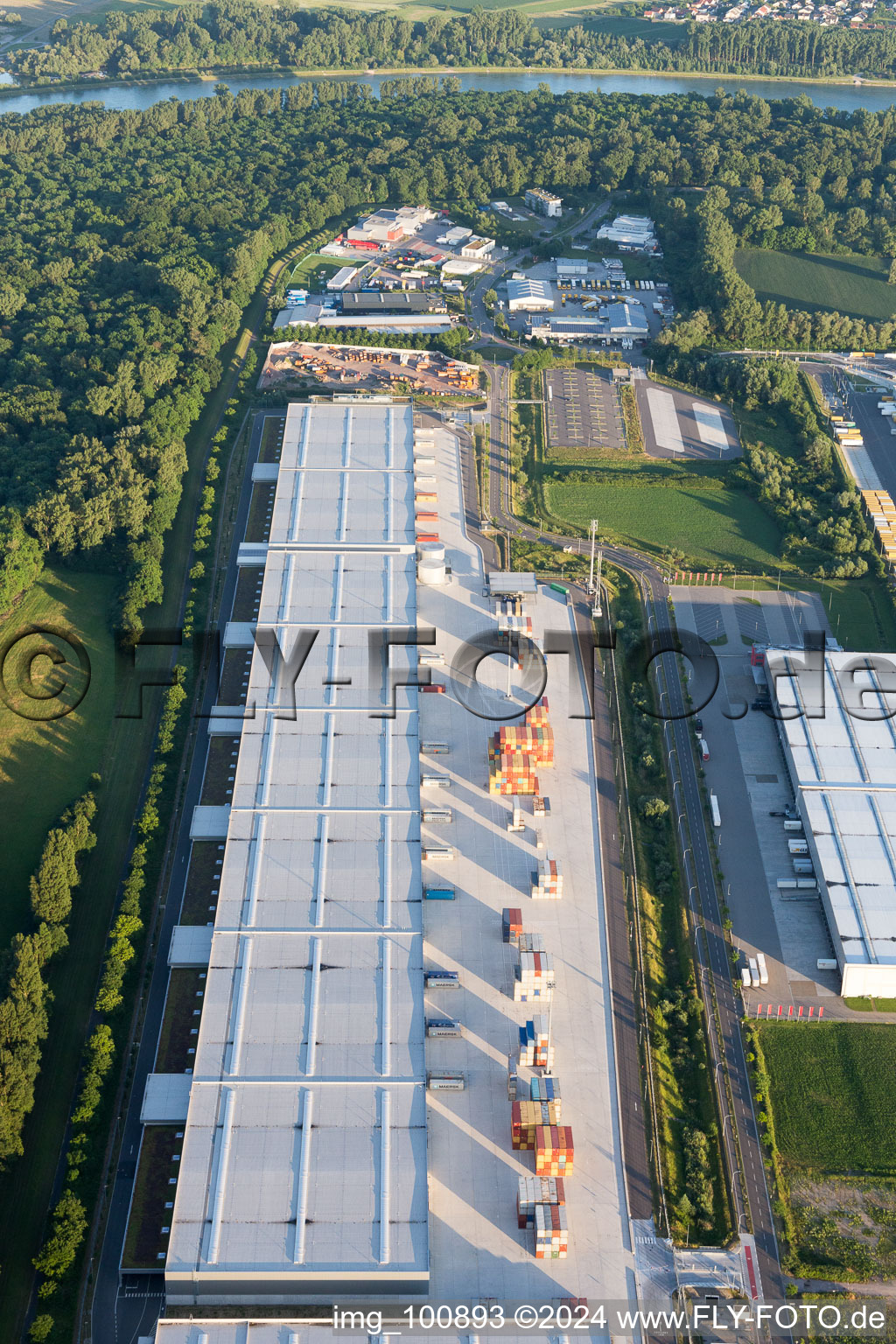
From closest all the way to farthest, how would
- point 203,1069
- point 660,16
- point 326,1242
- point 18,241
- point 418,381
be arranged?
point 326,1242 → point 203,1069 → point 418,381 → point 18,241 → point 660,16

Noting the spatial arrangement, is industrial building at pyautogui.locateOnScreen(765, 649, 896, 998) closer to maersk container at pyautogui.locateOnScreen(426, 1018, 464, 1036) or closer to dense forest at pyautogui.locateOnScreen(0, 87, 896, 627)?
maersk container at pyautogui.locateOnScreen(426, 1018, 464, 1036)

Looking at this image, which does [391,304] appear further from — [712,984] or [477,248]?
[712,984]

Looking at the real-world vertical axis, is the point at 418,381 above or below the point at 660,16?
below

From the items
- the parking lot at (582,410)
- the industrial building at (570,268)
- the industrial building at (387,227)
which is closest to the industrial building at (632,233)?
the industrial building at (570,268)

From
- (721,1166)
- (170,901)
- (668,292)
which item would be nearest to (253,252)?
(668,292)

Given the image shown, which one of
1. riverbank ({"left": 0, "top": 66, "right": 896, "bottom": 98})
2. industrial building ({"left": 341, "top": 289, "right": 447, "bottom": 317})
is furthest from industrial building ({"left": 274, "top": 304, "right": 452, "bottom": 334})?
riverbank ({"left": 0, "top": 66, "right": 896, "bottom": 98})

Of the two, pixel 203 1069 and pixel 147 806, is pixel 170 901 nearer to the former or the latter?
pixel 147 806

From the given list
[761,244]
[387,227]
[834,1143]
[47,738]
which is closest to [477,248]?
[387,227]
